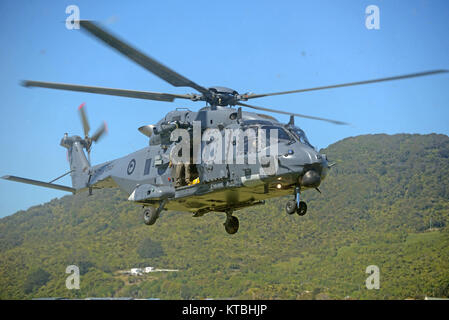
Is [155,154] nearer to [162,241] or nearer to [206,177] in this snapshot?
[206,177]

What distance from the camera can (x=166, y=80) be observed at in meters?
12.7

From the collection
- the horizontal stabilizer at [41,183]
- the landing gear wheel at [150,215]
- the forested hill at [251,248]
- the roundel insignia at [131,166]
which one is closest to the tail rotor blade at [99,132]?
the horizontal stabilizer at [41,183]

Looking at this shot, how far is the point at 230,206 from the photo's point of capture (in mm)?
15055

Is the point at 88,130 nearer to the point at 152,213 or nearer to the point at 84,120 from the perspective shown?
the point at 84,120

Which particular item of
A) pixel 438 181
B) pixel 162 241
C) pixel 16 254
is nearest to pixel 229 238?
pixel 162 241

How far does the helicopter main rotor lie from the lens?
10.4 metres

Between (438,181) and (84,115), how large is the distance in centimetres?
6425

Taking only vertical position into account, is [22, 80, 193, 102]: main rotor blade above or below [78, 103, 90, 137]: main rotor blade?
below

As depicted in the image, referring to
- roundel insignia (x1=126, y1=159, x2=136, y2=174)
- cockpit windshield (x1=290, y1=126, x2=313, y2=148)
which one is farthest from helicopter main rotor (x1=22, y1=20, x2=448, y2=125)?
roundel insignia (x1=126, y1=159, x2=136, y2=174)

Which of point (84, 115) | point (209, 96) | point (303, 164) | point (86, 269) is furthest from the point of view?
point (86, 269)

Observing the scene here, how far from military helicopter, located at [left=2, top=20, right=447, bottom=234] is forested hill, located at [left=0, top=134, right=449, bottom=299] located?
39384mm

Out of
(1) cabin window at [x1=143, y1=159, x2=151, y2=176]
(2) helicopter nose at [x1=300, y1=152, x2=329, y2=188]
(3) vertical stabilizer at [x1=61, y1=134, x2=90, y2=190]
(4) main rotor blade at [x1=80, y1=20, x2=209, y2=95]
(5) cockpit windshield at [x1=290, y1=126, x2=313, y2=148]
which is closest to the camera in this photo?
(4) main rotor blade at [x1=80, y1=20, x2=209, y2=95]

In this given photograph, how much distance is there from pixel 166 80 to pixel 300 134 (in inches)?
144

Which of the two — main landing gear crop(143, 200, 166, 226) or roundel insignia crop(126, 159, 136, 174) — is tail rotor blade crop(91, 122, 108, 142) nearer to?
roundel insignia crop(126, 159, 136, 174)
